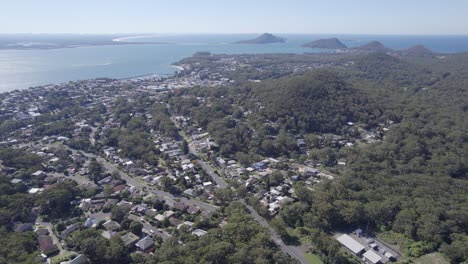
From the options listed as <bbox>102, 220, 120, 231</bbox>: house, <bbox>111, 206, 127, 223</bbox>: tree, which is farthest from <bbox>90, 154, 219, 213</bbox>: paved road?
<bbox>102, 220, 120, 231</bbox>: house

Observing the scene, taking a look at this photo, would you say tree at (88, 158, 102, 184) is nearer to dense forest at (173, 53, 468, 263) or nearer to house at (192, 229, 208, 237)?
dense forest at (173, 53, 468, 263)

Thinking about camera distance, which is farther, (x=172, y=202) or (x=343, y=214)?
(x=172, y=202)

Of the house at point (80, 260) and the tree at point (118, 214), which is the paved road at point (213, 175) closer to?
the tree at point (118, 214)

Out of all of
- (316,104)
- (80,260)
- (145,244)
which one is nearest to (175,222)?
(145,244)

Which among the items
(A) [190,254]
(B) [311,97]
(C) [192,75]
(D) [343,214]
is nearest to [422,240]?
(D) [343,214]

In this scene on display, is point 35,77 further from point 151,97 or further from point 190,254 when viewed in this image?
point 190,254

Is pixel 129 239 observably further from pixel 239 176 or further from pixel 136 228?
pixel 239 176
